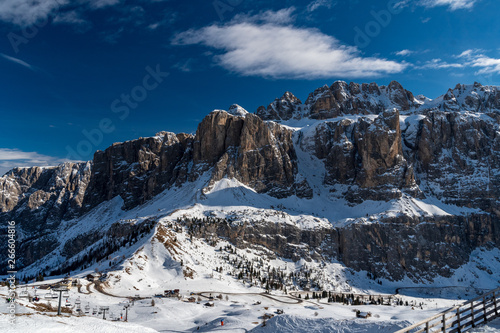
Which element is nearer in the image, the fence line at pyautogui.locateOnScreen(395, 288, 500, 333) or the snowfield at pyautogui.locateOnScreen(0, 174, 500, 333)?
the fence line at pyautogui.locateOnScreen(395, 288, 500, 333)

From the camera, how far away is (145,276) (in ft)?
409

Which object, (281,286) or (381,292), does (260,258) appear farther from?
(381,292)

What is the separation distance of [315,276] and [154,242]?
86.3 meters

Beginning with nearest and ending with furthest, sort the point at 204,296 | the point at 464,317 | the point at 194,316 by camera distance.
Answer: the point at 464,317
the point at 194,316
the point at 204,296

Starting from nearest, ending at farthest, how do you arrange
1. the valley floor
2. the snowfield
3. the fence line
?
the fence line
the valley floor
the snowfield

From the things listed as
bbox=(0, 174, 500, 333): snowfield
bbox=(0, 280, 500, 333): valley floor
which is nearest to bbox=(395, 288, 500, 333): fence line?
bbox=(0, 280, 500, 333): valley floor

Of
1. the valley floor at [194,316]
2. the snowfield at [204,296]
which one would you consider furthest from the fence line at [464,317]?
the snowfield at [204,296]

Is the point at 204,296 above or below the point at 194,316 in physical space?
below

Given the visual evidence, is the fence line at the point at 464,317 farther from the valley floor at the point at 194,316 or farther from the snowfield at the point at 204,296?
the snowfield at the point at 204,296

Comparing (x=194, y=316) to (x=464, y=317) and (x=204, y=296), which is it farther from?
(x=464, y=317)

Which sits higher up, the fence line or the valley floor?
Result: the fence line

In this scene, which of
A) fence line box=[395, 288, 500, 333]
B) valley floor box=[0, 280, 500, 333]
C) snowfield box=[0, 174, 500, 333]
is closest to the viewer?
fence line box=[395, 288, 500, 333]

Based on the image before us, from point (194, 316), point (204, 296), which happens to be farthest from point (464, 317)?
point (204, 296)

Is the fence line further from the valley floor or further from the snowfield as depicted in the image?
the snowfield
